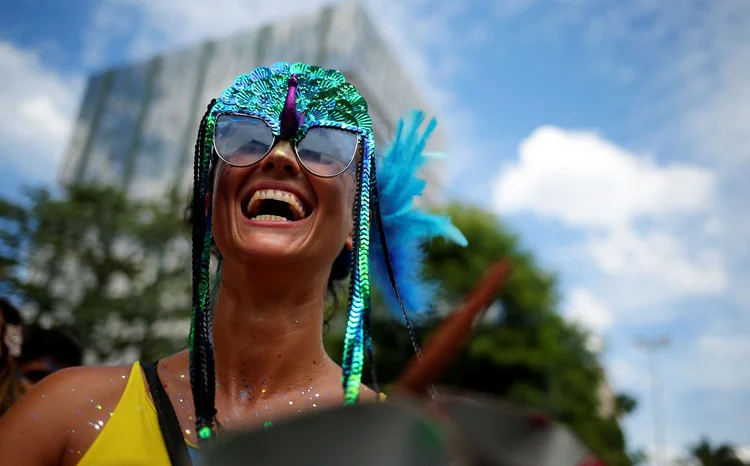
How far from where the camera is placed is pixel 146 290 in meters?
15.7

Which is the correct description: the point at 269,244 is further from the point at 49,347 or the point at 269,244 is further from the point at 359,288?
the point at 49,347

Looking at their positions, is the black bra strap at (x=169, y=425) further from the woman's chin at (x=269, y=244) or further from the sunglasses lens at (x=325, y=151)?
the sunglasses lens at (x=325, y=151)

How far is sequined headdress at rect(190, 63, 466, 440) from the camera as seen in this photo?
5.12 feet

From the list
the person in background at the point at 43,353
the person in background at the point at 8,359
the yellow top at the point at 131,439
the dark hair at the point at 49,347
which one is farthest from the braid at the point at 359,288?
the dark hair at the point at 49,347

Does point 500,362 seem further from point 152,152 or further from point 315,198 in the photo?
point 152,152

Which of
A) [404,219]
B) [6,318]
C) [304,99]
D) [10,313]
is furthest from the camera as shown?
[10,313]

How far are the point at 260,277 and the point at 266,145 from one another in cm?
36

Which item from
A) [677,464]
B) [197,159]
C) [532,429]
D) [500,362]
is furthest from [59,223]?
[677,464]

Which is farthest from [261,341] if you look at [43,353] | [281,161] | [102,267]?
[102,267]

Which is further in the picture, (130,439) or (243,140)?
(243,140)

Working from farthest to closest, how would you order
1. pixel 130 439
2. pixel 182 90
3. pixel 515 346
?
pixel 182 90, pixel 515 346, pixel 130 439

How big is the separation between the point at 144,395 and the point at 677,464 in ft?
99.9

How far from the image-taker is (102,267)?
1600cm

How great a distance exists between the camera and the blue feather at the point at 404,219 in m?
2.09
